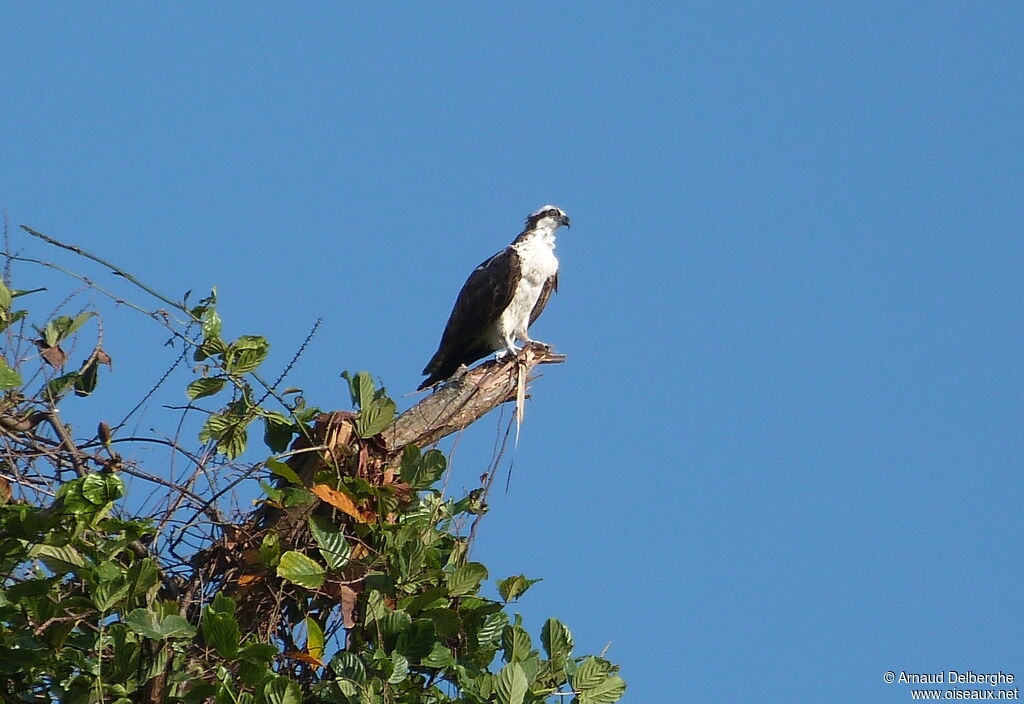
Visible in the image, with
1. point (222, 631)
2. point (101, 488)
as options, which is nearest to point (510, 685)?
point (222, 631)

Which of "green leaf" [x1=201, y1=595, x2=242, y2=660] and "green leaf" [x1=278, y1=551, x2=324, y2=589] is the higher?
"green leaf" [x1=278, y1=551, x2=324, y2=589]

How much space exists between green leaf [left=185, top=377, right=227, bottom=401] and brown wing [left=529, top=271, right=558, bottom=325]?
5316 millimetres

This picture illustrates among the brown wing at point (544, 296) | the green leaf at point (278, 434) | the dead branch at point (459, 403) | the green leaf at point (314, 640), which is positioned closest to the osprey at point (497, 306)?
the brown wing at point (544, 296)

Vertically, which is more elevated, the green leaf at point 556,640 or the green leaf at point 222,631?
the green leaf at point 556,640

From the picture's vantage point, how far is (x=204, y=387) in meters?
4.62

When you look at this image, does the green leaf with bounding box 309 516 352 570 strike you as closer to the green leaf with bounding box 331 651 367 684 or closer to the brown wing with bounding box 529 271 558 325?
the green leaf with bounding box 331 651 367 684

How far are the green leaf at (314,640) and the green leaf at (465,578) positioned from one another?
0.49 m

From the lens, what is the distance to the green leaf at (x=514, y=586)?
4714mm

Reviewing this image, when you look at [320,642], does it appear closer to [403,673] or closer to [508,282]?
[403,673]

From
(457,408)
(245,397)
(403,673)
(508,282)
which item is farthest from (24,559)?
(508,282)

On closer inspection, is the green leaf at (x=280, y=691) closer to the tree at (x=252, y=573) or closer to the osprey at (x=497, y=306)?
the tree at (x=252, y=573)

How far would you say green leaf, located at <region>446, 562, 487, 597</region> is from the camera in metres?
4.61

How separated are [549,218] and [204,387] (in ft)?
18.9

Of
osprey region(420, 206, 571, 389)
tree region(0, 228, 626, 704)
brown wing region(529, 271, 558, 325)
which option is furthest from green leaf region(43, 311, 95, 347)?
brown wing region(529, 271, 558, 325)
